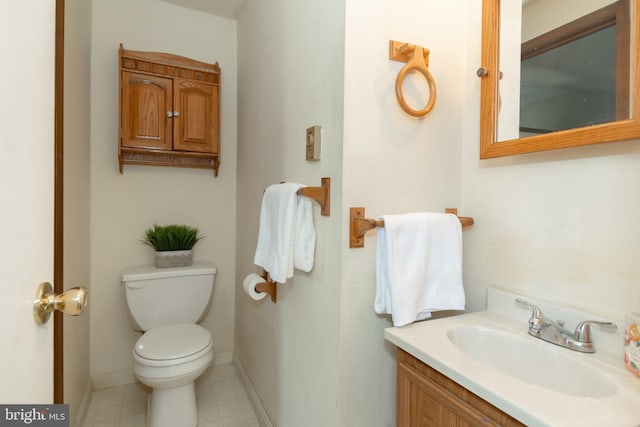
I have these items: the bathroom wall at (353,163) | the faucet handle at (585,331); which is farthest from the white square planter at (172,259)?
the faucet handle at (585,331)

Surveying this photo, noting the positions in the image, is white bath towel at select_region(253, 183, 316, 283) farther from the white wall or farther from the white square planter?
the white square planter

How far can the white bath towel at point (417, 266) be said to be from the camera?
1030mm

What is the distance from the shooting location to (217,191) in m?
2.34

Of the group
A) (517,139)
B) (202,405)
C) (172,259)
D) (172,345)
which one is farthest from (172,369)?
(517,139)

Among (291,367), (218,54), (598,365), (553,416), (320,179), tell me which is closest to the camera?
(553,416)

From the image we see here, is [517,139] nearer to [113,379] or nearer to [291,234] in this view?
[291,234]

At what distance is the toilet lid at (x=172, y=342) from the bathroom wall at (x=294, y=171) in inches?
12.8

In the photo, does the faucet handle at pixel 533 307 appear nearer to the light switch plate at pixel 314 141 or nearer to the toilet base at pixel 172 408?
the light switch plate at pixel 314 141

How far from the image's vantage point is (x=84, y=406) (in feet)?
6.00

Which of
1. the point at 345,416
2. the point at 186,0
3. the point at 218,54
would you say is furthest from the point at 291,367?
the point at 186,0

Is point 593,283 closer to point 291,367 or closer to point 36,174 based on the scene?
point 291,367

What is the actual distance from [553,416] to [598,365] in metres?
0.34

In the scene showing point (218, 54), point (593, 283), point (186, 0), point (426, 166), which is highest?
point (186, 0)

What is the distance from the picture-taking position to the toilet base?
167cm
